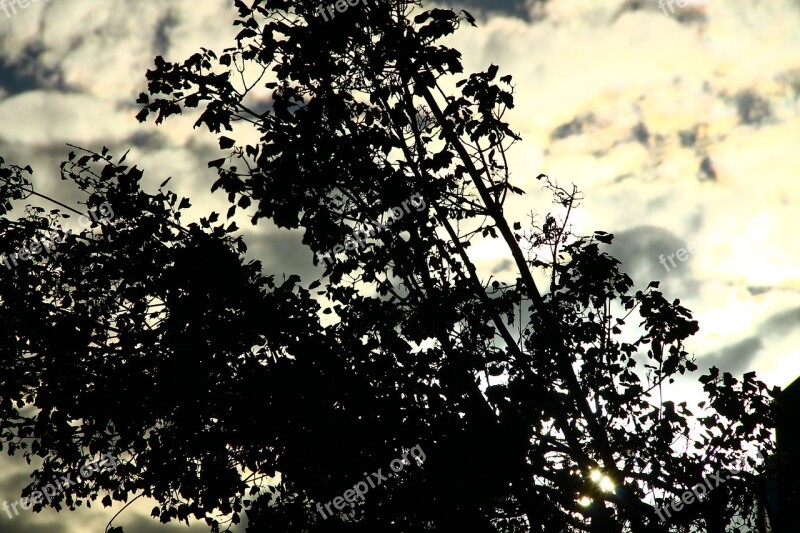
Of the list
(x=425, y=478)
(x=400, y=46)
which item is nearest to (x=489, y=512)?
(x=425, y=478)

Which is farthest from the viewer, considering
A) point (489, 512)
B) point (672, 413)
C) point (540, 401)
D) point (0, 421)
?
point (0, 421)

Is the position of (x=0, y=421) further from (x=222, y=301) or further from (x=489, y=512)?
(x=489, y=512)

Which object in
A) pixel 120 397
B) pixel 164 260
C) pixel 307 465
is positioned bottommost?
pixel 307 465

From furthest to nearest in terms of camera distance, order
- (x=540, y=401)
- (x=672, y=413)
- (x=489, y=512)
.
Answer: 1. (x=672, y=413)
2. (x=489, y=512)
3. (x=540, y=401)

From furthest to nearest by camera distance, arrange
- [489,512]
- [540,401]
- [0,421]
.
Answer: [0,421] < [489,512] < [540,401]

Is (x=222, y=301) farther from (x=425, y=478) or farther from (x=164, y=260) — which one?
(x=425, y=478)

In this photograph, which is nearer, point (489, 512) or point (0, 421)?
point (489, 512)

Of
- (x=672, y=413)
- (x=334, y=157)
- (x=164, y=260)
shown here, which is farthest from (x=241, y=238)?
(x=672, y=413)

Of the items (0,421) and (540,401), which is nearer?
(540,401)

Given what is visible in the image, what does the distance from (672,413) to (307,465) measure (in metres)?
5.01

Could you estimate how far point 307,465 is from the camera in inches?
282

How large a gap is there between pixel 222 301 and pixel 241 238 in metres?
1.10

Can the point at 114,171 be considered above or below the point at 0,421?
above

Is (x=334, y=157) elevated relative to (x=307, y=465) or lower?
elevated
